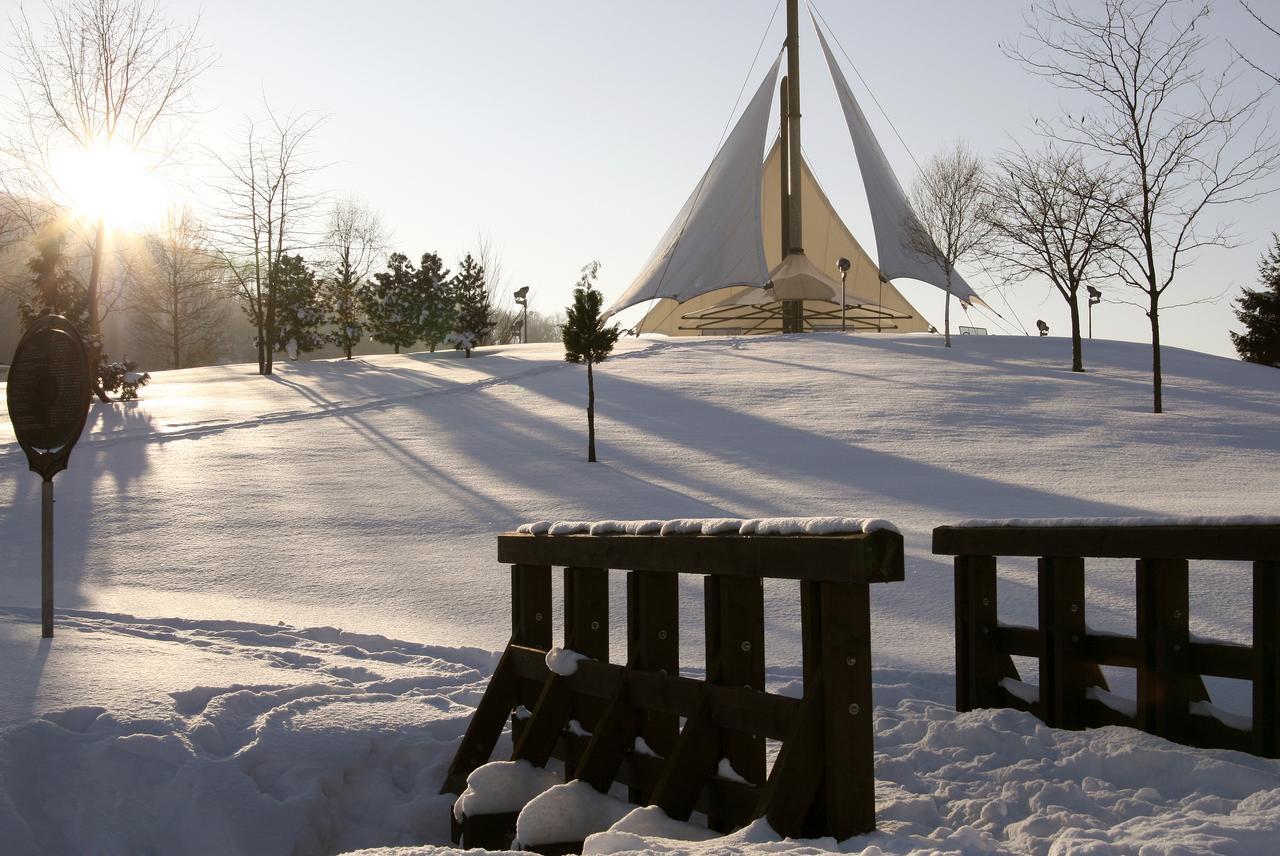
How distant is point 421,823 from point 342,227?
54.4 m

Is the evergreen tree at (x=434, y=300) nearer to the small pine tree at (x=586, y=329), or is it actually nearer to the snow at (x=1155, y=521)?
the small pine tree at (x=586, y=329)

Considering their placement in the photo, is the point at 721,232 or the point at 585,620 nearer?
the point at 585,620

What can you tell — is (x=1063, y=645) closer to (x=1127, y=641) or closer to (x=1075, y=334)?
(x=1127, y=641)

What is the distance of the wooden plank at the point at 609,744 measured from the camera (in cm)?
436

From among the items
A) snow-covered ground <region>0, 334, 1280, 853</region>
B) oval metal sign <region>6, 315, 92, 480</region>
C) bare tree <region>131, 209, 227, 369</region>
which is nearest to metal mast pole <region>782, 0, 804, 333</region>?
snow-covered ground <region>0, 334, 1280, 853</region>

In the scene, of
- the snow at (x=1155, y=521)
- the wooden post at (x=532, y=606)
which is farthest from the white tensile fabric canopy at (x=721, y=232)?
the snow at (x=1155, y=521)

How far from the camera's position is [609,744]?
4.39m

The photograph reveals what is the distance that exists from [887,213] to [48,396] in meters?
38.6

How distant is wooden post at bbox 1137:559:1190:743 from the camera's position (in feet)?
14.2

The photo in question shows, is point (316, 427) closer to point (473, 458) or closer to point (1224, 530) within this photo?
point (473, 458)

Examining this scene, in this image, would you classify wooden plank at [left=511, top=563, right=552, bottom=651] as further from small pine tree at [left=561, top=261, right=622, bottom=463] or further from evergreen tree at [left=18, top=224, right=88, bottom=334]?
evergreen tree at [left=18, top=224, right=88, bottom=334]

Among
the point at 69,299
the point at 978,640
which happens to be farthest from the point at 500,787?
the point at 69,299

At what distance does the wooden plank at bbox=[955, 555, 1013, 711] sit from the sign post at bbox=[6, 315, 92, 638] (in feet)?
18.3

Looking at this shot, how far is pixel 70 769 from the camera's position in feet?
15.0
